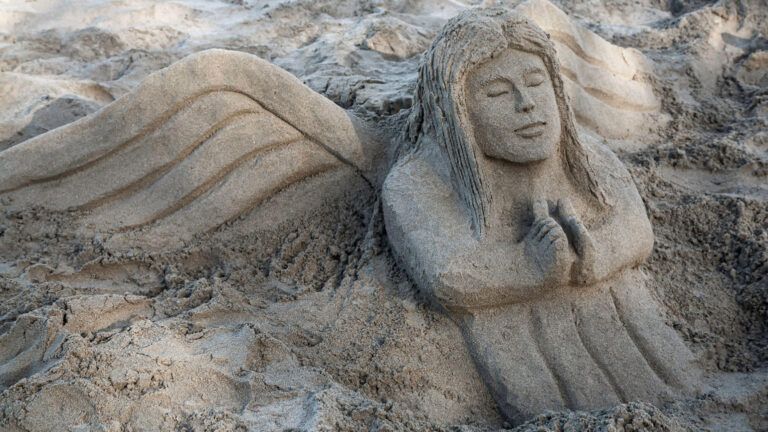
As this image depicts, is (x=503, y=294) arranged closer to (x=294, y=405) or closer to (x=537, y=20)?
(x=294, y=405)

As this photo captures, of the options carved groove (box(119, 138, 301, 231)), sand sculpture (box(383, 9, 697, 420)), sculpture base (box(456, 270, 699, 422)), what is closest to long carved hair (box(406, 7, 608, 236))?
sand sculpture (box(383, 9, 697, 420))

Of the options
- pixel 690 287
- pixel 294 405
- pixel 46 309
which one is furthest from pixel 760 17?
pixel 46 309

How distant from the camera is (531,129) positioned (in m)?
2.66

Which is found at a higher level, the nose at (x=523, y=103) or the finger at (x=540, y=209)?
the nose at (x=523, y=103)

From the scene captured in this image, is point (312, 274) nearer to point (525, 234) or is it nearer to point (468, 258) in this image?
point (468, 258)

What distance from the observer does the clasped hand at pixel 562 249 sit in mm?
2520

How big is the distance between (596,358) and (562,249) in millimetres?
397

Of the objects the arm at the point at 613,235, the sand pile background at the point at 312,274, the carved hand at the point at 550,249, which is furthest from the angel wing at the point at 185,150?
the arm at the point at 613,235

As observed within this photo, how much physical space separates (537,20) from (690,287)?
155cm

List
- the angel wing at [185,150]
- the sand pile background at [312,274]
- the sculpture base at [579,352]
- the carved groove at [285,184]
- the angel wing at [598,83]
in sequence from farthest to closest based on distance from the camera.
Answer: the angel wing at [598,83], the carved groove at [285,184], the angel wing at [185,150], the sculpture base at [579,352], the sand pile background at [312,274]

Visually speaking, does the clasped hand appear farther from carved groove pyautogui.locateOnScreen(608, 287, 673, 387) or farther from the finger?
carved groove pyautogui.locateOnScreen(608, 287, 673, 387)

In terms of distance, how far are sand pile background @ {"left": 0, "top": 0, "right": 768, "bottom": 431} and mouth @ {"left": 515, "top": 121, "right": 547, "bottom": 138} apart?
0.67 metres

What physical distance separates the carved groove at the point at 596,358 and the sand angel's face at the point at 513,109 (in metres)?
0.58

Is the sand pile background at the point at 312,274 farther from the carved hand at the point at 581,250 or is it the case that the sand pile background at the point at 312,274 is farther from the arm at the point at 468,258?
the carved hand at the point at 581,250
